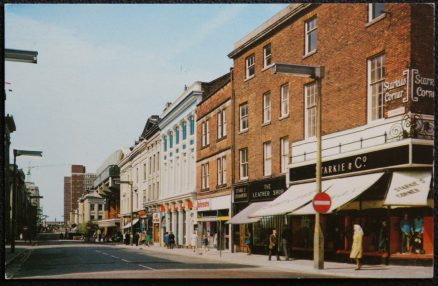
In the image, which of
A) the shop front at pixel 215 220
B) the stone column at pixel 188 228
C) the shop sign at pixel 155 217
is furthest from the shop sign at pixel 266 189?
the shop sign at pixel 155 217

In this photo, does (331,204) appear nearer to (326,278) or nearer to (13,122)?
(326,278)

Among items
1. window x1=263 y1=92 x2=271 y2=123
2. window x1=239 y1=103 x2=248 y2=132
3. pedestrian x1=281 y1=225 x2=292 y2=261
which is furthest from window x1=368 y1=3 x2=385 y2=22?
window x1=239 y1=103 x2=248 y2=132

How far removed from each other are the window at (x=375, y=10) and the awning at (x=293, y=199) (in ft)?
21.4

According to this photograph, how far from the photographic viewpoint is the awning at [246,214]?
99.1 feet

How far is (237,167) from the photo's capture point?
3459 cm

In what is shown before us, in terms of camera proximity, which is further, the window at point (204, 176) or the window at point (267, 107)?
the window at point (204, 176)

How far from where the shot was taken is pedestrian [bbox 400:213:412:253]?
1916 centimetres

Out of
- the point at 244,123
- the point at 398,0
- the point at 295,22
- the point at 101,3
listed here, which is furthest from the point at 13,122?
the point at 244,123

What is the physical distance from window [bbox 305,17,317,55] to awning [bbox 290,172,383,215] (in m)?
6.62

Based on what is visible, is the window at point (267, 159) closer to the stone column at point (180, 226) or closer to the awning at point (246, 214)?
the awning at point (246, 214)

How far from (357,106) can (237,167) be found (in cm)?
1329

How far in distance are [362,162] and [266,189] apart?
8.93 m

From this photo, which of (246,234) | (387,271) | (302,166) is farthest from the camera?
(246,234)

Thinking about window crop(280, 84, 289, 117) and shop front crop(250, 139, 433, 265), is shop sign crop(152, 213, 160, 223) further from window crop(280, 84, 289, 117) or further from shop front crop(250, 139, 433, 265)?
shop front crop(250, 139, 433, 265)
